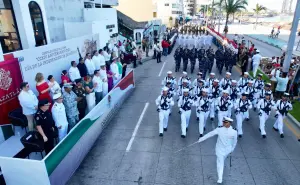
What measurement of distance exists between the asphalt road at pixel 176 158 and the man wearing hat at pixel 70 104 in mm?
1257

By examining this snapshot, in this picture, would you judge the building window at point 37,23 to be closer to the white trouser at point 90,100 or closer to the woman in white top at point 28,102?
the white trouser at point 90,100

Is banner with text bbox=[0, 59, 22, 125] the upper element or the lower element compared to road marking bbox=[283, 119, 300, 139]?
upper

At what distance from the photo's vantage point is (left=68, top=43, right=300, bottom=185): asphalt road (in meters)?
5.98

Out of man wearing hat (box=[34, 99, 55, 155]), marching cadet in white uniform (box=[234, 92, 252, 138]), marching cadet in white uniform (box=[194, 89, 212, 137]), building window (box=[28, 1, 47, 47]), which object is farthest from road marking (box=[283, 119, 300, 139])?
building window (box=[28, 1, 47, 47])

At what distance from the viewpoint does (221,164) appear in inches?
223

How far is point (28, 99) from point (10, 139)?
1.45 m

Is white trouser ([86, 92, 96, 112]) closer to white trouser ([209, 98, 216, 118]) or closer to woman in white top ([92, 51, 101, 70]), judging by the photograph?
woman in white top ([92, 51, 101, 70])

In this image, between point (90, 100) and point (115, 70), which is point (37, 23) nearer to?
point (115, 70)

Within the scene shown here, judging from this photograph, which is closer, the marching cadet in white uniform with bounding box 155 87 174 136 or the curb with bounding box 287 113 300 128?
the marching cadet in white uniform with bounding box 155 87 174 136

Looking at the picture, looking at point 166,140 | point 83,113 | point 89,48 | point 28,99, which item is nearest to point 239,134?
point 166,140

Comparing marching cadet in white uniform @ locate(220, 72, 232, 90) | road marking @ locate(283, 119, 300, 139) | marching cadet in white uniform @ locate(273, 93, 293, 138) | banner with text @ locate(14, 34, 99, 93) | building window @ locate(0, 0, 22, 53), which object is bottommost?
road marking @ locate(283, 119, 300, 139)

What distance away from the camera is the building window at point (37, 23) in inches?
405

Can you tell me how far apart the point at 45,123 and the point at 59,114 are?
49 cm

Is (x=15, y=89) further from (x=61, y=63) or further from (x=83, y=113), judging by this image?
(x=61, y=63)
